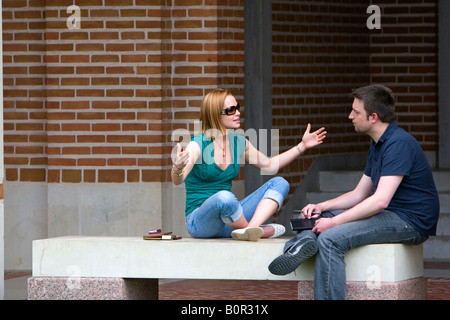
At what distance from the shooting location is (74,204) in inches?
407

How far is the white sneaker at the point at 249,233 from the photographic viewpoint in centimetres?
684

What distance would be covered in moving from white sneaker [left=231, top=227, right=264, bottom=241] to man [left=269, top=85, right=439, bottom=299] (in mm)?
291

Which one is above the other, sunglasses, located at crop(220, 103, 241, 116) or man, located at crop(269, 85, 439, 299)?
sunglasses, located at crop(220, 103, 241, 116)

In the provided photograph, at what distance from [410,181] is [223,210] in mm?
1183

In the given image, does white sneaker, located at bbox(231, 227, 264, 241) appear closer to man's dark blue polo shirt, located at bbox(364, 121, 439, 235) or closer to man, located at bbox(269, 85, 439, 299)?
man, located at bbox(269, 85, 439, 299)

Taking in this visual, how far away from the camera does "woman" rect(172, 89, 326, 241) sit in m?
7.06

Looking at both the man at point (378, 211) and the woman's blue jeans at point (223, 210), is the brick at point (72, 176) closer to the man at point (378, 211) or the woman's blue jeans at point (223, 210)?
the woman's blue jeans at point (223, 210)

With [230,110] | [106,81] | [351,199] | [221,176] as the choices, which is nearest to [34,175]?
[106,81]

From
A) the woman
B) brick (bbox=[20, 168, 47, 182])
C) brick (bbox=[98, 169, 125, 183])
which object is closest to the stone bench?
the woman

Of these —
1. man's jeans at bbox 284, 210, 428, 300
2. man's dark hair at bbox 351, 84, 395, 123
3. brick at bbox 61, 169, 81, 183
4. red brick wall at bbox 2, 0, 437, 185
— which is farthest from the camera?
brick at bbox 61, 169, 81, 183

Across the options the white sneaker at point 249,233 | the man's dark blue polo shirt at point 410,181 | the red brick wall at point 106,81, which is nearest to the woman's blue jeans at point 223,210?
the white sneaker at point 249,233
